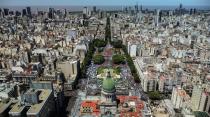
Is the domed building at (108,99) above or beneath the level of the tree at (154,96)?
above

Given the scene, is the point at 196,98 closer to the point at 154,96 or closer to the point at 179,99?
the point at 179,99

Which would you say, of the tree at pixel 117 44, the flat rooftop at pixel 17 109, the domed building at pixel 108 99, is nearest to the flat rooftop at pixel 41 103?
the flat rooftop at pixel 17 109

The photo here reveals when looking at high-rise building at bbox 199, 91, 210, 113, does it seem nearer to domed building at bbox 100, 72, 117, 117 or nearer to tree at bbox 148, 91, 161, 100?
tree at bbox 148, 91, 161, 100

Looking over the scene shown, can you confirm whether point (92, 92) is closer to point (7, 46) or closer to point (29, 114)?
point (29, 114)

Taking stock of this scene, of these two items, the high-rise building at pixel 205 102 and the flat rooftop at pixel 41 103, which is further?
the high-rise building at pixel 205 102

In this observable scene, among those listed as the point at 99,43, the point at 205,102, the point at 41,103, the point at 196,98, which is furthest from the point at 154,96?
the point at 99,43

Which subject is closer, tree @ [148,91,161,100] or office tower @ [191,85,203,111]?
office tower @ [191,85,203,111]

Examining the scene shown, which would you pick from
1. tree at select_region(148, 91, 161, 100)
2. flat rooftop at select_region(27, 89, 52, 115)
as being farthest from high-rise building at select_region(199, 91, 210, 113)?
flat rooftop at select_region(27, 89, 52, 115)

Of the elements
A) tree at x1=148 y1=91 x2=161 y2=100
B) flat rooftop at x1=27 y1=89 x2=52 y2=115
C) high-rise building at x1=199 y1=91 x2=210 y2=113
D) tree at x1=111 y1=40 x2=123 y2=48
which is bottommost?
tree at x1=148 y1=91 x2=161 y2=100

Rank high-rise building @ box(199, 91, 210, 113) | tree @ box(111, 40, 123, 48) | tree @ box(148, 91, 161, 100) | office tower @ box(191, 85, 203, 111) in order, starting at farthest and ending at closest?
1. tree @ box(111, 40, 123, 48)
2. tree @ box(148, 91, 161, 100)
3. office tower @ box(191, 85, 203, 111)
4. high-rise building @ box(199, 91, 210, 113)

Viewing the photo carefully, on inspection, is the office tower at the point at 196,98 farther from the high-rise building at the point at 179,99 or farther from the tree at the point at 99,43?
the tree at the point at 99,43

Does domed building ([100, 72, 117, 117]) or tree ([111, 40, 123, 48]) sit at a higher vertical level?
tree ([111, 40, 123, 48])

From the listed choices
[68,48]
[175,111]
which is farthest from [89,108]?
[68,48]
